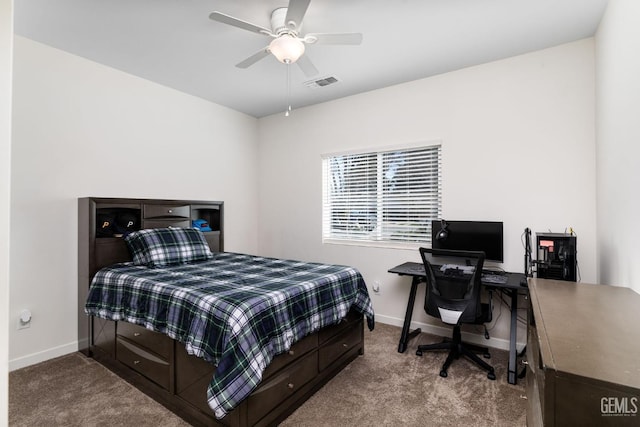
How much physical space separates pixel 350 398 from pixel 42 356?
8.78 feet

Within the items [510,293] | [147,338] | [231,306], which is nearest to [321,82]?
[231,306]

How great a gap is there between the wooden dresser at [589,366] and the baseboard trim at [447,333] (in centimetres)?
209

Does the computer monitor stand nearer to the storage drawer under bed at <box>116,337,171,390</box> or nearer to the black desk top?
the black desk top

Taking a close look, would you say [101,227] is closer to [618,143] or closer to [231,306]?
[231,306]

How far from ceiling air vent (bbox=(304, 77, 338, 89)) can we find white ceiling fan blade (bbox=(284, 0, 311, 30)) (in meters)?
1.29

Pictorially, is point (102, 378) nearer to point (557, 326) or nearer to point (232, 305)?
point (232, 305)

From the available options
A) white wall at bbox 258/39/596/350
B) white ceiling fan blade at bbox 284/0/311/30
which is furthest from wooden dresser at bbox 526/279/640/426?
white ceiling fan blade at bbox 284/0/311/30

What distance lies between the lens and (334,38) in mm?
2170

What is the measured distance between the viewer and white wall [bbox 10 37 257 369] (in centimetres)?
259

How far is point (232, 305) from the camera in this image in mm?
1740

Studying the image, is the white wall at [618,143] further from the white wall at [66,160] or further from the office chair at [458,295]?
the white wall at [66,160]

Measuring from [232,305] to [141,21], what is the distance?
7.43ft

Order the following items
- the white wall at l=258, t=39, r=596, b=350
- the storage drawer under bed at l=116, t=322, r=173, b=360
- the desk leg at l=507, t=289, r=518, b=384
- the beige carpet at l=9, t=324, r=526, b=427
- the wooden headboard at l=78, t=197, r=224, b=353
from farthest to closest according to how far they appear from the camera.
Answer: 1. the wooden headboard at l=78, t=197, r=224, b=353
2. the white wall at l=258, t=39, r=596, b=350
3. the desk leg at l=507, t=289, r=518, b=384
4. the storage drawer under bed at l=116, t=322, r=173, b=360
5. the beige carpet at l=9, t=324, r=526, b=427

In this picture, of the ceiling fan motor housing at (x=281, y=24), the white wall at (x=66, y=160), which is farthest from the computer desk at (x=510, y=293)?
the white wall at (x=66, y=160)
